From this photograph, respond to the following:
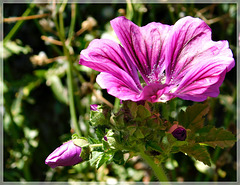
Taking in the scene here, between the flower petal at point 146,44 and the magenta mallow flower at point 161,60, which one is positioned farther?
the flower petal at point 146,44

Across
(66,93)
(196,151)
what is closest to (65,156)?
(196,151)

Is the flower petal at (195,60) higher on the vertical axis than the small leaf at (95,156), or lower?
higher

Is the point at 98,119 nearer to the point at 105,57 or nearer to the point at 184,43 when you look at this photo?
the point at 105,57

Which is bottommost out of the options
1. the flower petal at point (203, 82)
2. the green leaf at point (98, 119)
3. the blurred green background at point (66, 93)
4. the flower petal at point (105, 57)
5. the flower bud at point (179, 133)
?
the blurred green background at point (66, 93)

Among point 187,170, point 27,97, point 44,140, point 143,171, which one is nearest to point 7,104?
point 27,97

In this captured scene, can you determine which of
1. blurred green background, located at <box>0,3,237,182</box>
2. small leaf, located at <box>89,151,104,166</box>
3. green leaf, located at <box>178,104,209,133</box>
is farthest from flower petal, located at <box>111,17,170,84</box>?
blurred green background, located at <box>0,3,237,182</box>

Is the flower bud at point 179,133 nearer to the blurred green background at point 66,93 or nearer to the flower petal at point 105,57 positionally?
the flower petal at point 105,57

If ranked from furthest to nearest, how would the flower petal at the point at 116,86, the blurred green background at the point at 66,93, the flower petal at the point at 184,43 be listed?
1. the blurred green background at the point at 66,93
2. the flower petal at the point at 184,43
3. the flower petal at the point at 116,86

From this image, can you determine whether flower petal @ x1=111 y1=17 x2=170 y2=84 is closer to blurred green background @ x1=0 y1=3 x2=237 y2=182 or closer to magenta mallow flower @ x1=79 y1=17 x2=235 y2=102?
magenta mallow flower @ x1=79 y1=17 x2=235 y2=102

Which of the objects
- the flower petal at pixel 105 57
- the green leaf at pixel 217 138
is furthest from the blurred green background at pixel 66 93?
the flower petal at pixel 105 57
